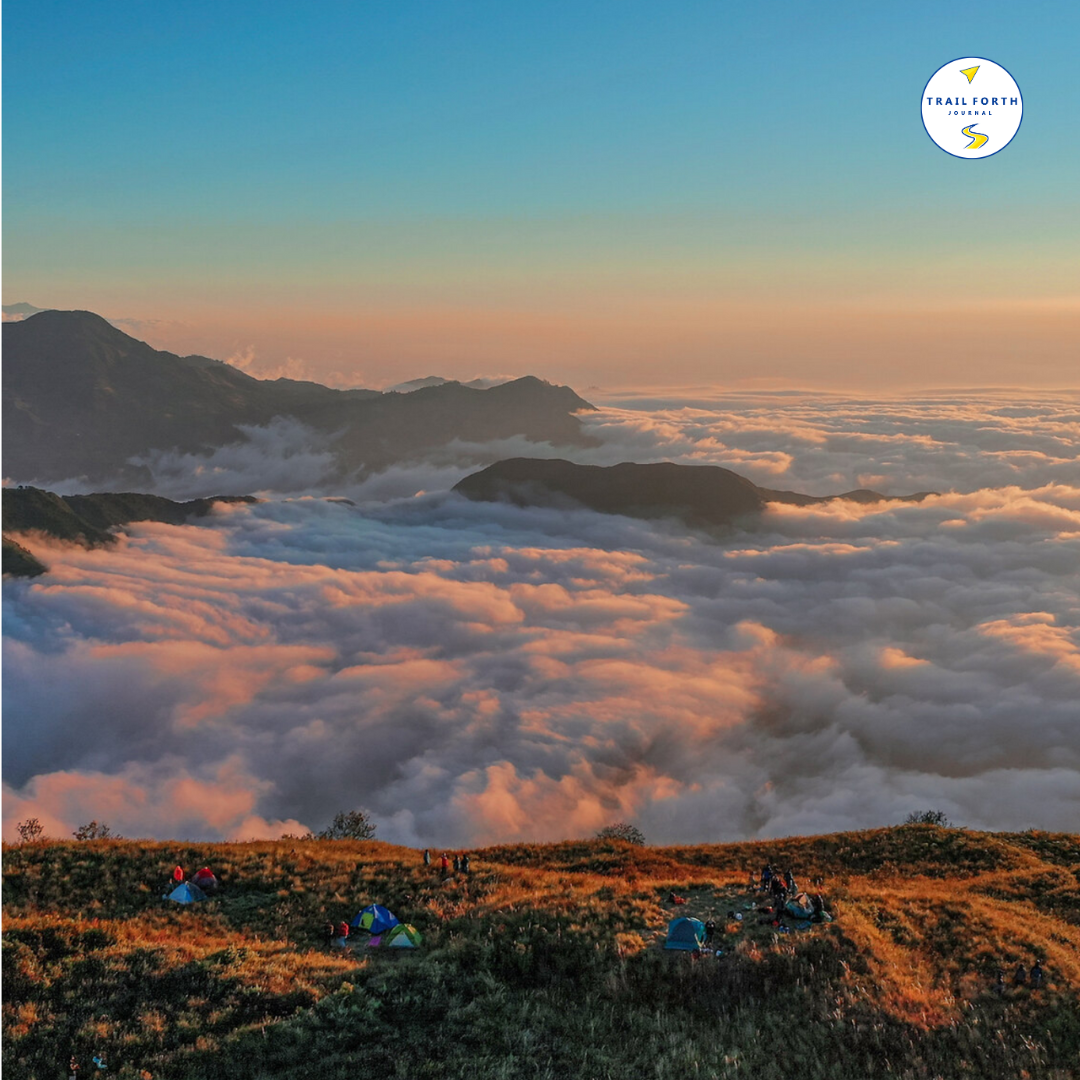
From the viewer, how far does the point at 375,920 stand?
29.7m

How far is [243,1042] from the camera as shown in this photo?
20000 millimetres

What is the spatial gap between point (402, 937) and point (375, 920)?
1.93m

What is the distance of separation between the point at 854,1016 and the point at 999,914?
1227 cm

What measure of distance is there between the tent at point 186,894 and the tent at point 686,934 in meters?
19.9

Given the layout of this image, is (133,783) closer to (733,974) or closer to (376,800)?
(376,800)

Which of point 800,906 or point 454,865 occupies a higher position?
point 800,906

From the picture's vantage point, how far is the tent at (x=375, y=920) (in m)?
29.5

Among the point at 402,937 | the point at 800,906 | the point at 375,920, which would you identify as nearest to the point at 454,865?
the point at 375,920

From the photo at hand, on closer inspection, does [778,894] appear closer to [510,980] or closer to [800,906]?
[800,906]

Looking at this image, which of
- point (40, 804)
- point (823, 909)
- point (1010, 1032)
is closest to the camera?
point (1010, 1032)

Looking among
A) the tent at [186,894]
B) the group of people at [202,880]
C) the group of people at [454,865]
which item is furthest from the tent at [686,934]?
the group of people at [202,880]

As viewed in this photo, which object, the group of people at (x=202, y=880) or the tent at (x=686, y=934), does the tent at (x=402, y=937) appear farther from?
the group of people at (x=202, y=880)

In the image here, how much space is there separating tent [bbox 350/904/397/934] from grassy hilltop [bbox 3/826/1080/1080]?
1088 mm

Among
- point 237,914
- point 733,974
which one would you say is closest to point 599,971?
point 733,974
